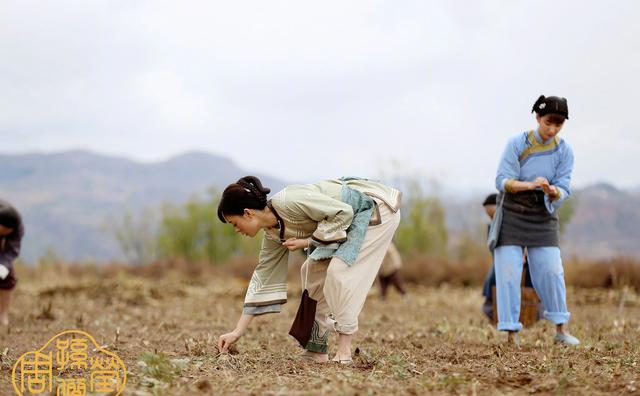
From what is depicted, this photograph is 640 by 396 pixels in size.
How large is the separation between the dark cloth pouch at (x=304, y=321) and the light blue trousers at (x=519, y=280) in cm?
188

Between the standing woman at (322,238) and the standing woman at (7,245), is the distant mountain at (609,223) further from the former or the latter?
the standing woman at (322,238)

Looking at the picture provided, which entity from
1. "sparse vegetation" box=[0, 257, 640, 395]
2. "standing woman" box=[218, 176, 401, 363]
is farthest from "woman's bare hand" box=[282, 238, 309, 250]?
"sparse vegetation" box=[0, 257, 640, 395]

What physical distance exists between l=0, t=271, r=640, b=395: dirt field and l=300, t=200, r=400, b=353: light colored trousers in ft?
0.87

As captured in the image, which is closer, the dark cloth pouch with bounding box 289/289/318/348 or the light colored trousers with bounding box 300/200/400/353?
the light colored trousers with bounding box 300/200/400/353

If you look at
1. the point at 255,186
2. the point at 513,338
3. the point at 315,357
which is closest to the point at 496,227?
the point at 513,338

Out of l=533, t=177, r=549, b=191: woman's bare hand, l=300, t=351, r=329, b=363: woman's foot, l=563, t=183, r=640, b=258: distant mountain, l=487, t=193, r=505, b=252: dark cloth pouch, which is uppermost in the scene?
l=533, t=177, r=549, b=191: woman's bare hand

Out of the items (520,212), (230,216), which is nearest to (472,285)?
(520,212)

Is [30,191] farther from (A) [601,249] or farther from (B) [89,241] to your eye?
(A) [601,249]

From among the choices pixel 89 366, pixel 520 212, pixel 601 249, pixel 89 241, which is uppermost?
pixel 520 212

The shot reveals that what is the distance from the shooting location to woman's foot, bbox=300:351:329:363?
513cm

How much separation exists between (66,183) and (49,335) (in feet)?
613

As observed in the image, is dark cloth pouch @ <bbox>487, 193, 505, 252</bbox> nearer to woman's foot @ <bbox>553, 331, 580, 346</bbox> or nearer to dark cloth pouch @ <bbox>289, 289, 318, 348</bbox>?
woman's foot @ <bbox>553, 331, 580, 346</bbox>

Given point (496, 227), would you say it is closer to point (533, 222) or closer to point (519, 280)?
point (533, 222)

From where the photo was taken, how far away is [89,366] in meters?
4.95
